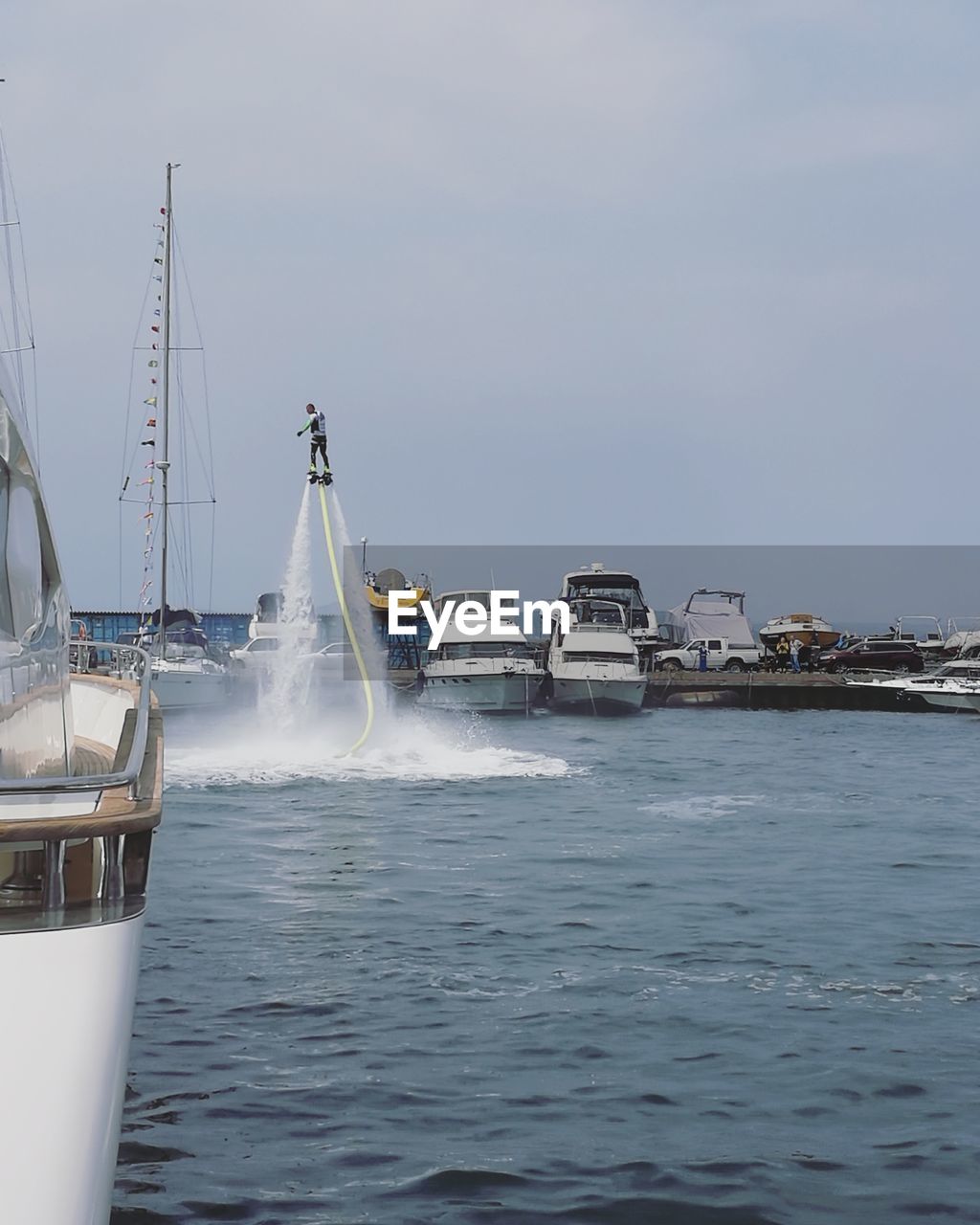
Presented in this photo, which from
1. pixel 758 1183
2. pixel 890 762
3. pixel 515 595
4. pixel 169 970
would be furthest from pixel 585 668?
pixel 758 1183

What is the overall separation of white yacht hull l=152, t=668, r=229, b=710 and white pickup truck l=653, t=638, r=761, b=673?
29269 millimetres

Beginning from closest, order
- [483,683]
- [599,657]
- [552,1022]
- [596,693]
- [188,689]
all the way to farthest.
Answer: [552,1022] < [188,689] < [483,683] < [596,693] < [599,657]

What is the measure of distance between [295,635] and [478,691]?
478 inches

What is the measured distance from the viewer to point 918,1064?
31.8 ft

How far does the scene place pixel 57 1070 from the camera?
4.73 metres

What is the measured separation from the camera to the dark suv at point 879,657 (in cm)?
6994

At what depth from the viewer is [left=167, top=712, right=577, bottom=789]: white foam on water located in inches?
1171

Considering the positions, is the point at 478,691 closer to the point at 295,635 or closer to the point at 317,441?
the point at 295,635

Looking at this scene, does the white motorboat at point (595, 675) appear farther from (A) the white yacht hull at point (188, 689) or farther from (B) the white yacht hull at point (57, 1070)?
(B) the white yacht hull at point (57, 1070)

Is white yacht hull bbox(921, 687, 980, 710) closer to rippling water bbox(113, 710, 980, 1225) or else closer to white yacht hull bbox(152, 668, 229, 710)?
white yacht hull bbox(152, 668, 229, 710)

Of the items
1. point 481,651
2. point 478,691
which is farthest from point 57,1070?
point 481,651

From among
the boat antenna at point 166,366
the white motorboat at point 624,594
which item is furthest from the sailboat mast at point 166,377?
the white motorboat at point 624,594

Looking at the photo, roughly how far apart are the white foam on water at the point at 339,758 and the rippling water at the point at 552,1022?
6331 mm

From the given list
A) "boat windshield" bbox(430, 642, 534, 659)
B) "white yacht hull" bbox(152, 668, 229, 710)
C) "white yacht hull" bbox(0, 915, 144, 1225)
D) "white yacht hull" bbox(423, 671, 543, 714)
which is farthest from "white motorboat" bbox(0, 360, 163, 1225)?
"boat windshield" bbox(430, 642, 534, 659)
